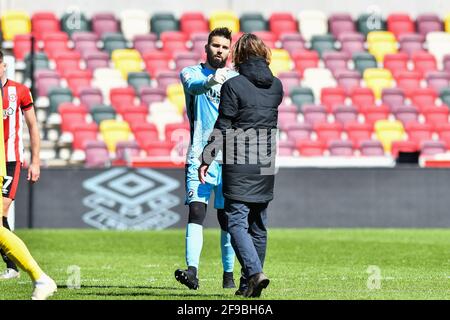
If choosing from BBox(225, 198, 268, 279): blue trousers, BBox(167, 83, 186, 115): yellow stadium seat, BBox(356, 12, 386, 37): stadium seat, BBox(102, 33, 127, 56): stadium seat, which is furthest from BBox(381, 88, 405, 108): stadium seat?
BBox(225, 198, 268, 279): blue trousers

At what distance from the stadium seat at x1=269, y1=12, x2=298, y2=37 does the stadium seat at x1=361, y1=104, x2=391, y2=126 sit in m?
3.81

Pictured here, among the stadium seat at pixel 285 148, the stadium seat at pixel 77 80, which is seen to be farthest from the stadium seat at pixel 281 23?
the stadium seat at pixel 285 148

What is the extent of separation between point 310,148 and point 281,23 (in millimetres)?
5837

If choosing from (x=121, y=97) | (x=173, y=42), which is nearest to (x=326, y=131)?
(x=121, y=97)

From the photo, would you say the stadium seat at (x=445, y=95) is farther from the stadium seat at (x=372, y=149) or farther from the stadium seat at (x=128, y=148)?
the stadium seat at (x=128, y=148)

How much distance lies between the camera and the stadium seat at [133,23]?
2930 cm

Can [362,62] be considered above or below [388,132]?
above

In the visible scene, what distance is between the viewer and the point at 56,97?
1005 inches

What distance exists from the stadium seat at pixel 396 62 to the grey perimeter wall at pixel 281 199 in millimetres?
8081

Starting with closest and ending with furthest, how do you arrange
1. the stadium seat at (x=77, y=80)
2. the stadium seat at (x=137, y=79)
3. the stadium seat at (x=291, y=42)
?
the stadium seat at (x=77, y=80) < the stadium seat at (x=137, y=79) < the stadium seat at (x=291, y=42)

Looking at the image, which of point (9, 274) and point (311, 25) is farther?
point (311, 25)

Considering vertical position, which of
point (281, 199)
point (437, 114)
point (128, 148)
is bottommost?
point (281, 199)

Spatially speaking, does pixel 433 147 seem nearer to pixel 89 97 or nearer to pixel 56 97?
pixel 89 97

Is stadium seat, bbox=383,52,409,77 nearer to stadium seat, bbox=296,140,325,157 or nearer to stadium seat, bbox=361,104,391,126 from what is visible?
stadium seat, bbox=361,104,391,126
